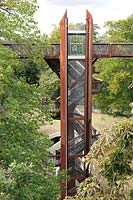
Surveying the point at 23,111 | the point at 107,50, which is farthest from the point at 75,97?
the point at 23,111

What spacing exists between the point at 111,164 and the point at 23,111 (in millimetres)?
2811

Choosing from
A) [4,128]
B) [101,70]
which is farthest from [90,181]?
[101,70]

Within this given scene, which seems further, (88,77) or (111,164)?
(88,77)

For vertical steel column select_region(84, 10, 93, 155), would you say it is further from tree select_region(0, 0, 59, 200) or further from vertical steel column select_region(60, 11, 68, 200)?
tree select_region(0, 0, 59, 200)

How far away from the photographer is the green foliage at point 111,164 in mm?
3730

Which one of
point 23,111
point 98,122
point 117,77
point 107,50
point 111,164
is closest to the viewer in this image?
point 111,164

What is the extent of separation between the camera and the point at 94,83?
10.3m

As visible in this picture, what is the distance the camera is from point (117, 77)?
1459 centimetres

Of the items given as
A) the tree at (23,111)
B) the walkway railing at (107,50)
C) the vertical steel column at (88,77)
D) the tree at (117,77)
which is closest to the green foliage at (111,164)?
the tree at (23,111)

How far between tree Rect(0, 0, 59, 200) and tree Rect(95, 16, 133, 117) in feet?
24.3

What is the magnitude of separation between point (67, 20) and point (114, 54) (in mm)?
1626

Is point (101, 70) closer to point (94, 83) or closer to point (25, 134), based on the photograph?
point (94, 83)

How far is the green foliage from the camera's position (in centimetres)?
373

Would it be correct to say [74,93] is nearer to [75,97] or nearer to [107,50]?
[75,97]
